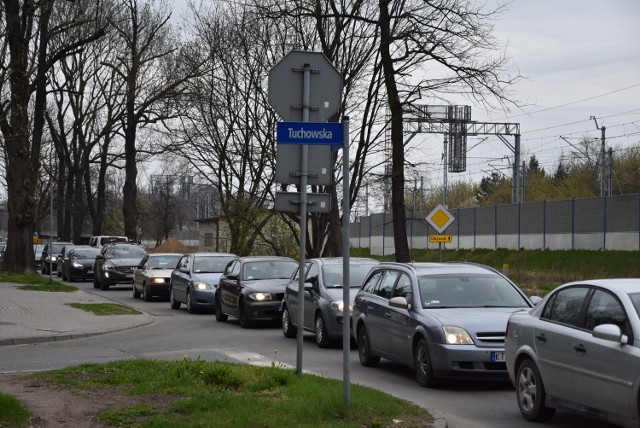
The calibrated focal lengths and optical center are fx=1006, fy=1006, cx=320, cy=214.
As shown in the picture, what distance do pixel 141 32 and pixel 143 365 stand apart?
135 feet

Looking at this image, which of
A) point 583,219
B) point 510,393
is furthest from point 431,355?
point 583,219

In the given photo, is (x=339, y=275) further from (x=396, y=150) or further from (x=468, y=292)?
(x=396, y=150)

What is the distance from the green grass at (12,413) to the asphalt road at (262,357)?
154 inches

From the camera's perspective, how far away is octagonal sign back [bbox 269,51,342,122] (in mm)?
10789

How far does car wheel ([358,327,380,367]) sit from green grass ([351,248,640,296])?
20.1m

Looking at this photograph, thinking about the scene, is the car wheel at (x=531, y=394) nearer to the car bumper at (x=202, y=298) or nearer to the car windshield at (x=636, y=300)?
the car windshield at (x=636, y=300)

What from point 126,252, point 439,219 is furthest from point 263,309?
point 126,252

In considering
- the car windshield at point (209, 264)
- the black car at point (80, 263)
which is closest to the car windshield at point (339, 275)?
the car windshield at point (209, 264)

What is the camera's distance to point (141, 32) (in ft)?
169

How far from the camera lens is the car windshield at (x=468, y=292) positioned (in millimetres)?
13305

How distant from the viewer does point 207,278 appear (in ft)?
90.0

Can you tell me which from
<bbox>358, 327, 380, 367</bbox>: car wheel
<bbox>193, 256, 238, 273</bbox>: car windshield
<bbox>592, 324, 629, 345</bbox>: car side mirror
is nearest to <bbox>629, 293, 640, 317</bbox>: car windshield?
<bbox>592, 324, 629, 345</bbox>: car side mirror

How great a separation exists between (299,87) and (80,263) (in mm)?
37368

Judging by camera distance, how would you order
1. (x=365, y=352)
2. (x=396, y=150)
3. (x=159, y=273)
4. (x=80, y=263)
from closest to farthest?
(x=365, y=352) → (x=396, y=150) → (x=159, y=273) → (x=80, y=263)
